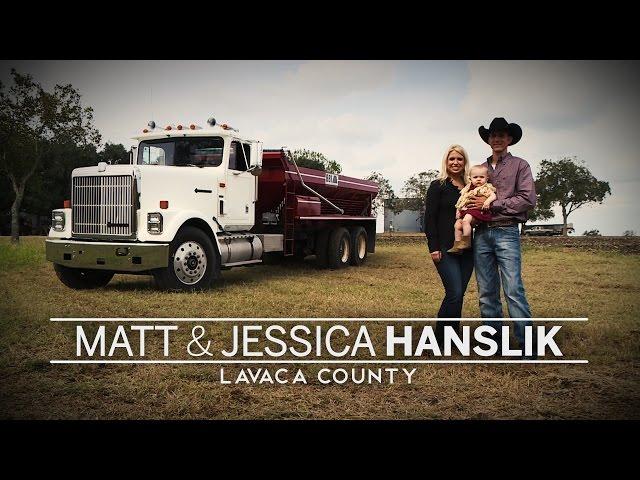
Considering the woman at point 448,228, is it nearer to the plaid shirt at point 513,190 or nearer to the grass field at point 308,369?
the plaid shirt at point 513,190

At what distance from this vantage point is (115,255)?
7207 millimetres

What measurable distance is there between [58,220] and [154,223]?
5.09 ft

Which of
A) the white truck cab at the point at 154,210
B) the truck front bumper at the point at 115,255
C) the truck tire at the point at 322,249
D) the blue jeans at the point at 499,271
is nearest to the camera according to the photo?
the blue jeans at the point at 499,271

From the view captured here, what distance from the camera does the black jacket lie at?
14.5 feet

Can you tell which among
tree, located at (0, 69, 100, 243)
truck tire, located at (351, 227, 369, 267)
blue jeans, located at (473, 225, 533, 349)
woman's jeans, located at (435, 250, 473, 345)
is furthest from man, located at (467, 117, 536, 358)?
truck tire, located at (351, 227, 369, 267)

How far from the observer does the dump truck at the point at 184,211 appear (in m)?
7.31

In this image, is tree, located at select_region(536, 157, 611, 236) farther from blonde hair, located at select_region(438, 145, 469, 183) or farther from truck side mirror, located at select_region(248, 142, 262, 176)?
truck side mirror, located at select_region(248, 142, 262, 176)

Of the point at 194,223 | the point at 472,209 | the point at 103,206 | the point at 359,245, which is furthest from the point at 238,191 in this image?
the point at 472,209

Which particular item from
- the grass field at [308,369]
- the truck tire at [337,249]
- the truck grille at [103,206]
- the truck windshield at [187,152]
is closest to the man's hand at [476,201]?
the grass field at [308,369]

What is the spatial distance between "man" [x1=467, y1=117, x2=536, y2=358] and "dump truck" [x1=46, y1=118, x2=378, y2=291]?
14.2ft

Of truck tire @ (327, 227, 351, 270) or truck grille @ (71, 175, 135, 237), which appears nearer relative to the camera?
truck grille @ (71, 175, 135, 237)

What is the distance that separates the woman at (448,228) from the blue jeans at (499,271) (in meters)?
0.16

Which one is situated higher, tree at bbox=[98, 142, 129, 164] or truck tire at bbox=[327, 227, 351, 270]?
tree at bbox=[98, 142, 129, 164]

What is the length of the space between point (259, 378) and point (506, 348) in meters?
2.03
